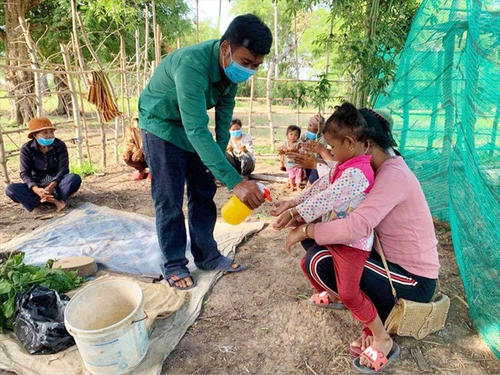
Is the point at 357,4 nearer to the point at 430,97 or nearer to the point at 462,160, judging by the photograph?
the point at 430,97

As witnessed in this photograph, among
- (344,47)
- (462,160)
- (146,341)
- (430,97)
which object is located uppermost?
(344,47)

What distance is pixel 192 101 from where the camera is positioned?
2078mm

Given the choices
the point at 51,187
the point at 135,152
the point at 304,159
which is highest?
the point at 304,159

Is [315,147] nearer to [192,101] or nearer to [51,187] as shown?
[192,101]

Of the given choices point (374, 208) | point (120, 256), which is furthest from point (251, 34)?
point (120, 256)

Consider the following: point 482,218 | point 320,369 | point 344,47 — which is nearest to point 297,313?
point 320,369

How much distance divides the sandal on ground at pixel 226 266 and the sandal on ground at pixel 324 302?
72 cm

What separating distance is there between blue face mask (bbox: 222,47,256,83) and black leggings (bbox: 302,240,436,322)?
3.82ft

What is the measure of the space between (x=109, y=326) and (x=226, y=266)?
130 cm

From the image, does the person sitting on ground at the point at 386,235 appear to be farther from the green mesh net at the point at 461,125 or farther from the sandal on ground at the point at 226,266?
the sandal on ground at the point at 226,266

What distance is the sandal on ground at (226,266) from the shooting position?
2.91 m

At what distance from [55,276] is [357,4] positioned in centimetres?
342

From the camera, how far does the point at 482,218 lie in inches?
82.0

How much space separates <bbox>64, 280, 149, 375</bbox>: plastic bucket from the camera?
1.70 meters
